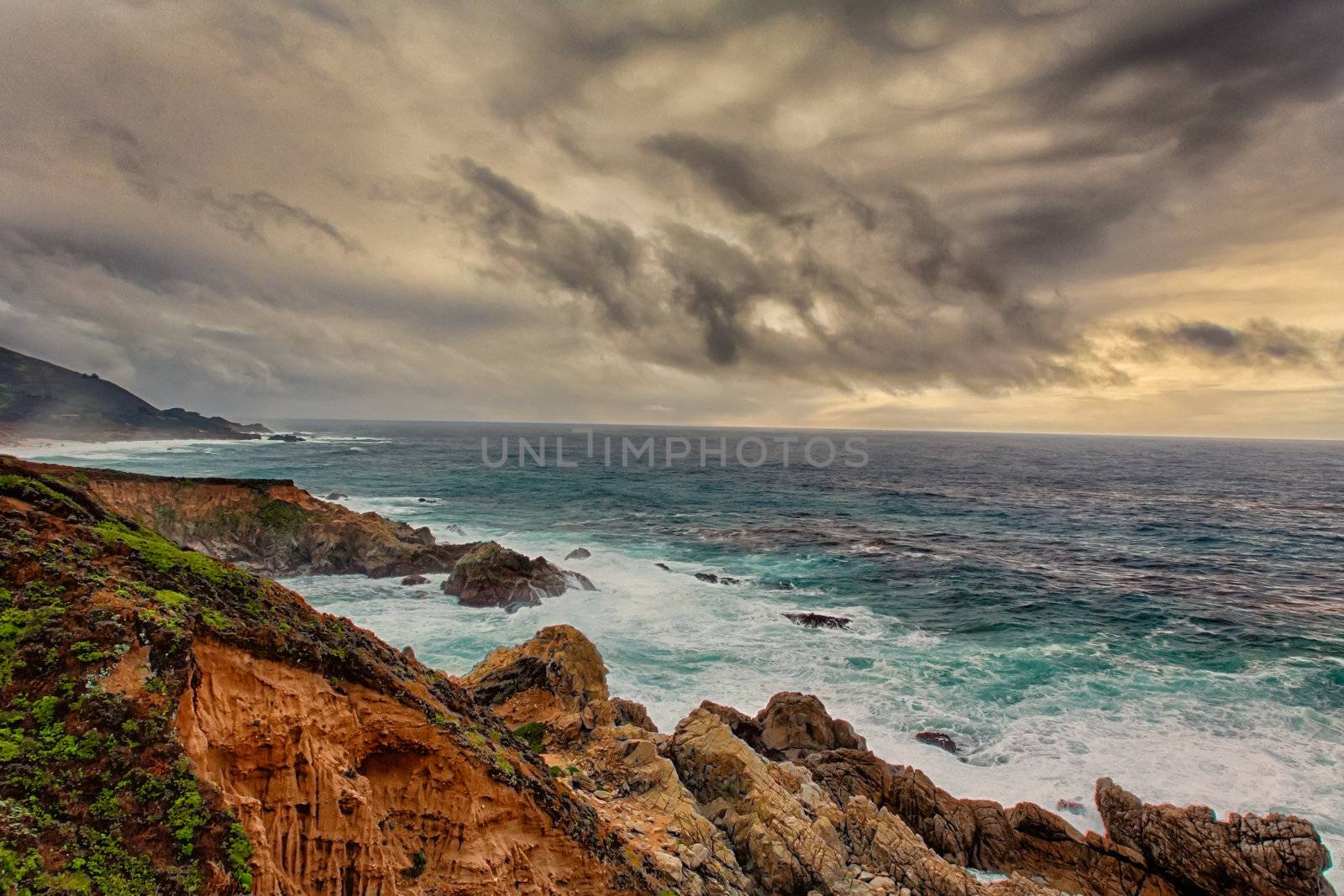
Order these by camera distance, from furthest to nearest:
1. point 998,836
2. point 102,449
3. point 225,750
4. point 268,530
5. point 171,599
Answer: point 102,449
point 268,530
point 998,836
point 171,599
point 225,750

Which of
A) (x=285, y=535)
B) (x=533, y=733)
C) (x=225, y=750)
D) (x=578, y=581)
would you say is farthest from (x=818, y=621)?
(x=285, y=535)

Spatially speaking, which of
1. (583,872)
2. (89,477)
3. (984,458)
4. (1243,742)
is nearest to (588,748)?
(583,872)

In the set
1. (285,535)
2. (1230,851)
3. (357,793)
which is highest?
(357,793)

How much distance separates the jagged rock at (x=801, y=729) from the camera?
18.4 meters

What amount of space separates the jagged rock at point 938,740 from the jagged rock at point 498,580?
21.8m

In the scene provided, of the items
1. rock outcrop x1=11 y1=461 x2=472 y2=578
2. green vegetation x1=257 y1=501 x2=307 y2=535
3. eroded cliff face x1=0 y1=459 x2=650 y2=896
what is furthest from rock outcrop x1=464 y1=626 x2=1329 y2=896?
green vegetation x1=257 y1=501 x2=307 y2=535

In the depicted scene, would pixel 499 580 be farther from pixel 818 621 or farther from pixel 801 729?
pixel 801 729

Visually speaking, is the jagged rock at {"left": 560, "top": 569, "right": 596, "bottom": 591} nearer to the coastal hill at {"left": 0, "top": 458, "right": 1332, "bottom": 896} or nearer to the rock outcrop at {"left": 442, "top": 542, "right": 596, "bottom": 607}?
the rock outcrop at {"left": 442, "top": 542, "right": 596, "bottom": 607}

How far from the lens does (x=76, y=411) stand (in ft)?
509

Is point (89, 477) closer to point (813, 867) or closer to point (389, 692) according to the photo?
point (389, 692)

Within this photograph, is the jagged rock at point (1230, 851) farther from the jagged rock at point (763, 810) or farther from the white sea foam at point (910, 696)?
the jagged rock at point (763, 810)

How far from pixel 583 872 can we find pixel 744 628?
23.6m

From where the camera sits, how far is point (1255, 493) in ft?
278

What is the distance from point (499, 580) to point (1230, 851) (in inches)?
1244
